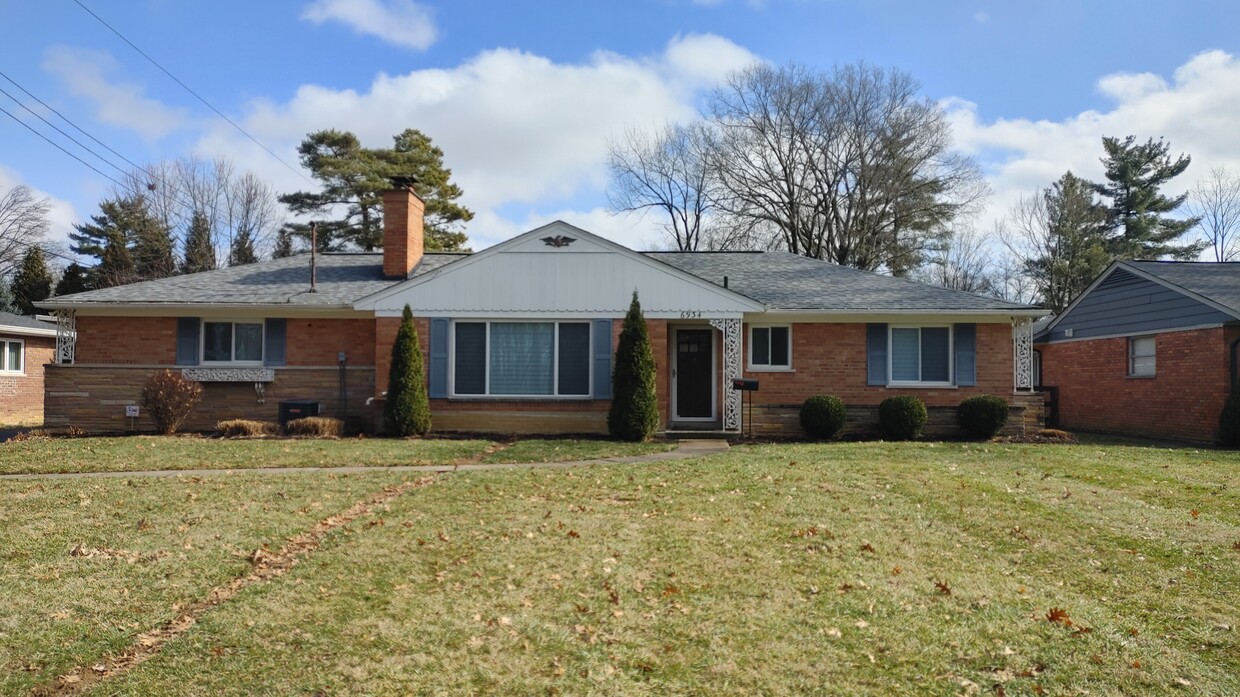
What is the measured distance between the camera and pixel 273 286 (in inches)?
723

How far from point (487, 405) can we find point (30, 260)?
32.2 meters

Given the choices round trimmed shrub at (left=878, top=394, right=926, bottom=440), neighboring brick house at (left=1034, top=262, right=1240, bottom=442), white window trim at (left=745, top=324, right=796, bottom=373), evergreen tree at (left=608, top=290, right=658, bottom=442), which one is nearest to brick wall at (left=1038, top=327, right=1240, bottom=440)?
neighboring brick house at (left=1034, top=262, right=1240, bottom=442)

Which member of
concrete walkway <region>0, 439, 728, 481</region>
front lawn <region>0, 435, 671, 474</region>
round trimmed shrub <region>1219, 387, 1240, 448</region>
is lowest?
concrete walkway <region>0, 439, 728, 481</region>

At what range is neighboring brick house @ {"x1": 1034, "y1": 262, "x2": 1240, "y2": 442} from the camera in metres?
17.4

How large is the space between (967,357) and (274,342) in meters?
14.7

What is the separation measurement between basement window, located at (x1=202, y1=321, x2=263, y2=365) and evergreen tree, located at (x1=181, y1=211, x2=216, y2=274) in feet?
81.1

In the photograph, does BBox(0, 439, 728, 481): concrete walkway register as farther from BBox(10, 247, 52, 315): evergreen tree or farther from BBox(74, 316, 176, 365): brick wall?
BBox(10, 247, 52, 315): evergreen tree

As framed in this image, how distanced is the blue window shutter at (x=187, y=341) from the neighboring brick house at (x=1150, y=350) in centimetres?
2100

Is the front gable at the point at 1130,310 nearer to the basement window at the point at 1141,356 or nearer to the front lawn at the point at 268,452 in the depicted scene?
the basement window at the point at 1141,356

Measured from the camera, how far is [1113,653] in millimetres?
4730

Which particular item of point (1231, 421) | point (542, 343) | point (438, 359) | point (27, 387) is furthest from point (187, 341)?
point (1231, 421)

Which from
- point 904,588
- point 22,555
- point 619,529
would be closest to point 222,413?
point 22,555

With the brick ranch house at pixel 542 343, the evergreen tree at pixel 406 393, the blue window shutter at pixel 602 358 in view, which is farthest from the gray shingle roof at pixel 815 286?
the evergreen tree at pixel 406 393

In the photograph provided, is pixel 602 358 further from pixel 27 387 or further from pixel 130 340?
pixel 27 387
